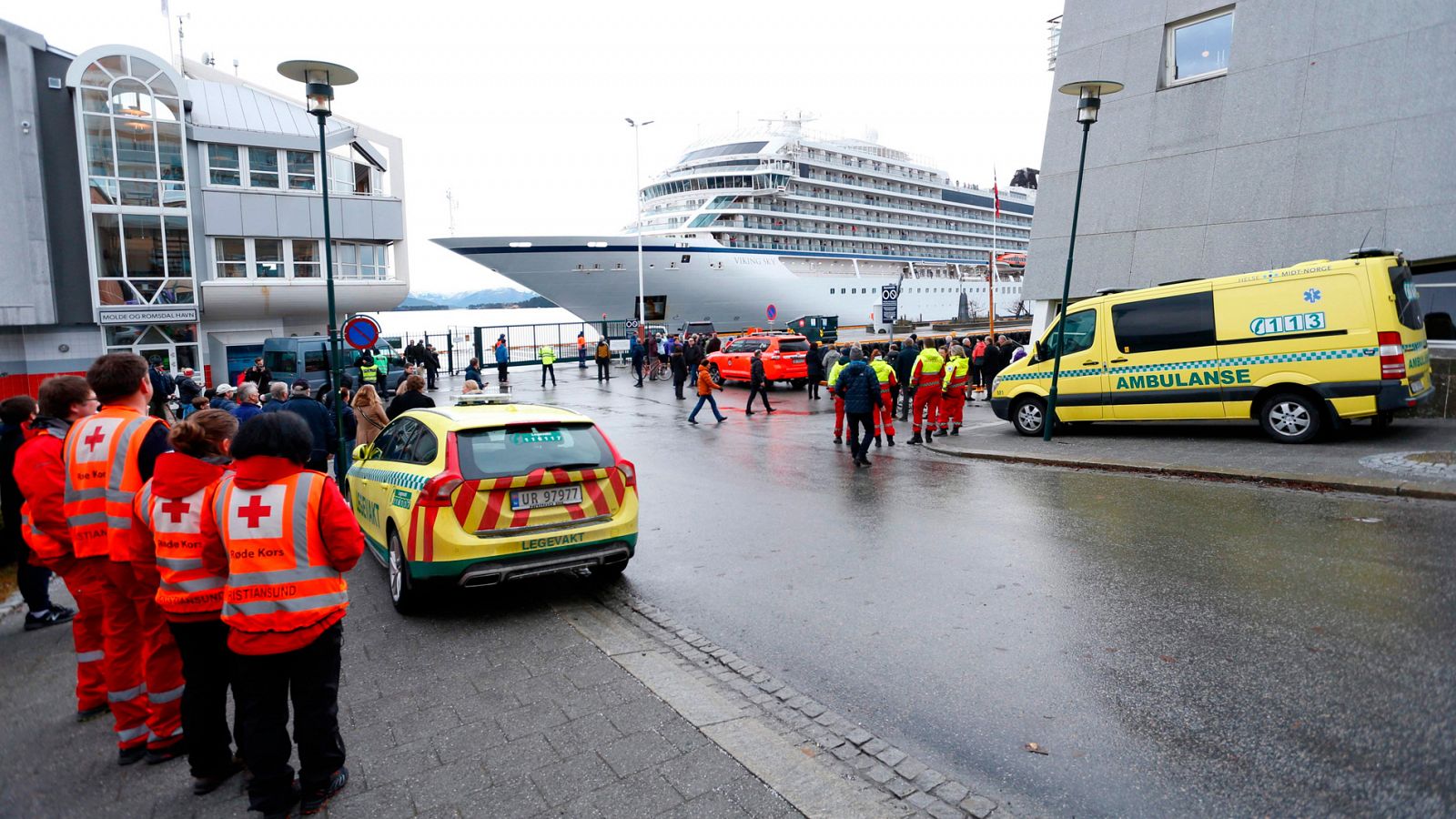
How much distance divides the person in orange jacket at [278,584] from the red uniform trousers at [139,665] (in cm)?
78

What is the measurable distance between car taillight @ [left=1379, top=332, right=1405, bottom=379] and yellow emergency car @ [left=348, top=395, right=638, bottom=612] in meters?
9.23

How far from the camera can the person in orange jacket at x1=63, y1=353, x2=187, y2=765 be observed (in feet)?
12.0

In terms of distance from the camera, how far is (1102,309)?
1209 cm

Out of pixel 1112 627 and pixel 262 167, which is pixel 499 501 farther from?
pixel 262 167

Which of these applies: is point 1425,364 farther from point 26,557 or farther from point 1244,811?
point 26,557

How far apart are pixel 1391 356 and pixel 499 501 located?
10332 millimetres

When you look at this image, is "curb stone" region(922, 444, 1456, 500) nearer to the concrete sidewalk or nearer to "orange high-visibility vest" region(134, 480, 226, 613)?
the concrete sidewalk

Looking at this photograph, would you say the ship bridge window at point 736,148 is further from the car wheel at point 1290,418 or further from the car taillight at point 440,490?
the car taillight at point 440,490

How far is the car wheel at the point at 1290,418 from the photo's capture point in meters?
10.3

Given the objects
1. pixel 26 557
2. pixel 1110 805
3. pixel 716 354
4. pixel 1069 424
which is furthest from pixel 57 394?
pixel 716 354

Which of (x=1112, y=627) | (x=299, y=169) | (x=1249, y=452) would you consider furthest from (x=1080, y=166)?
(x=299, y=169)

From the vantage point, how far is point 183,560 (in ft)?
10.8

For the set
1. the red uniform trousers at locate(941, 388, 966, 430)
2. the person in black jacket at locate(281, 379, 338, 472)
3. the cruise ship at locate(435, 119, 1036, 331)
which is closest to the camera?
the person in black jacket at locate(281, 379, 338, 472)

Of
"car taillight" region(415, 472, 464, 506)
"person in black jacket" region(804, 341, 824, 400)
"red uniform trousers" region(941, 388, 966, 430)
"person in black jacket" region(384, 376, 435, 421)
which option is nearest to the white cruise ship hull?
"person in black jacket" region(804, 341, 824, 400)
